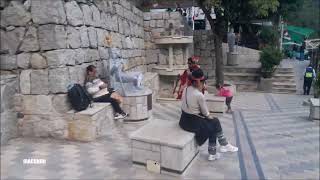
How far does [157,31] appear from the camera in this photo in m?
12.5

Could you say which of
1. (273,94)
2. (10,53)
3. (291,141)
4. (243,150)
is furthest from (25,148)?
(273,94)

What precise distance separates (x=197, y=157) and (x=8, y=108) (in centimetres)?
329

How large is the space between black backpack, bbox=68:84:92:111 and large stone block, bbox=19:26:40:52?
0.91 m

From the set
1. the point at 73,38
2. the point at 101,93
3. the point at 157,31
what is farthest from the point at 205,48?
the point at 73,38

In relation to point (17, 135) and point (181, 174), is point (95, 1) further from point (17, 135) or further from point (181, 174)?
point (181, 174)

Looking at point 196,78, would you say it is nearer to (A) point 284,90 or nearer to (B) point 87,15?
(B) point 87,15

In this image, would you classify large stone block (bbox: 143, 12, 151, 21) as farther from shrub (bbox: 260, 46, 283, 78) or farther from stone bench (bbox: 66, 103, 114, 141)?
stone bench (bbox: 66, 103, 114, 141)

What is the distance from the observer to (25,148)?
17.1ft

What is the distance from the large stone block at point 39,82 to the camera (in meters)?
5.60

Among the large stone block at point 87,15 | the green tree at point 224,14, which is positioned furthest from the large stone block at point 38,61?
the green tree at point 224,14

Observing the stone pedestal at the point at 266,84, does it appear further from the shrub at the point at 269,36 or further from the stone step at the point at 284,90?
the shrub at the point at 269,36

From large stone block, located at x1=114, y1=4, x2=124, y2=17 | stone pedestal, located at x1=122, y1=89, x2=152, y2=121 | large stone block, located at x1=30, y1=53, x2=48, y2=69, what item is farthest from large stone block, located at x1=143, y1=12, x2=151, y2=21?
large stone block, located at x1=30, y1=53, x2=48, y2=69

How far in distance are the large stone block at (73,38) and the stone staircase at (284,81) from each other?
10143mm

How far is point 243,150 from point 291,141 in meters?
0.98
